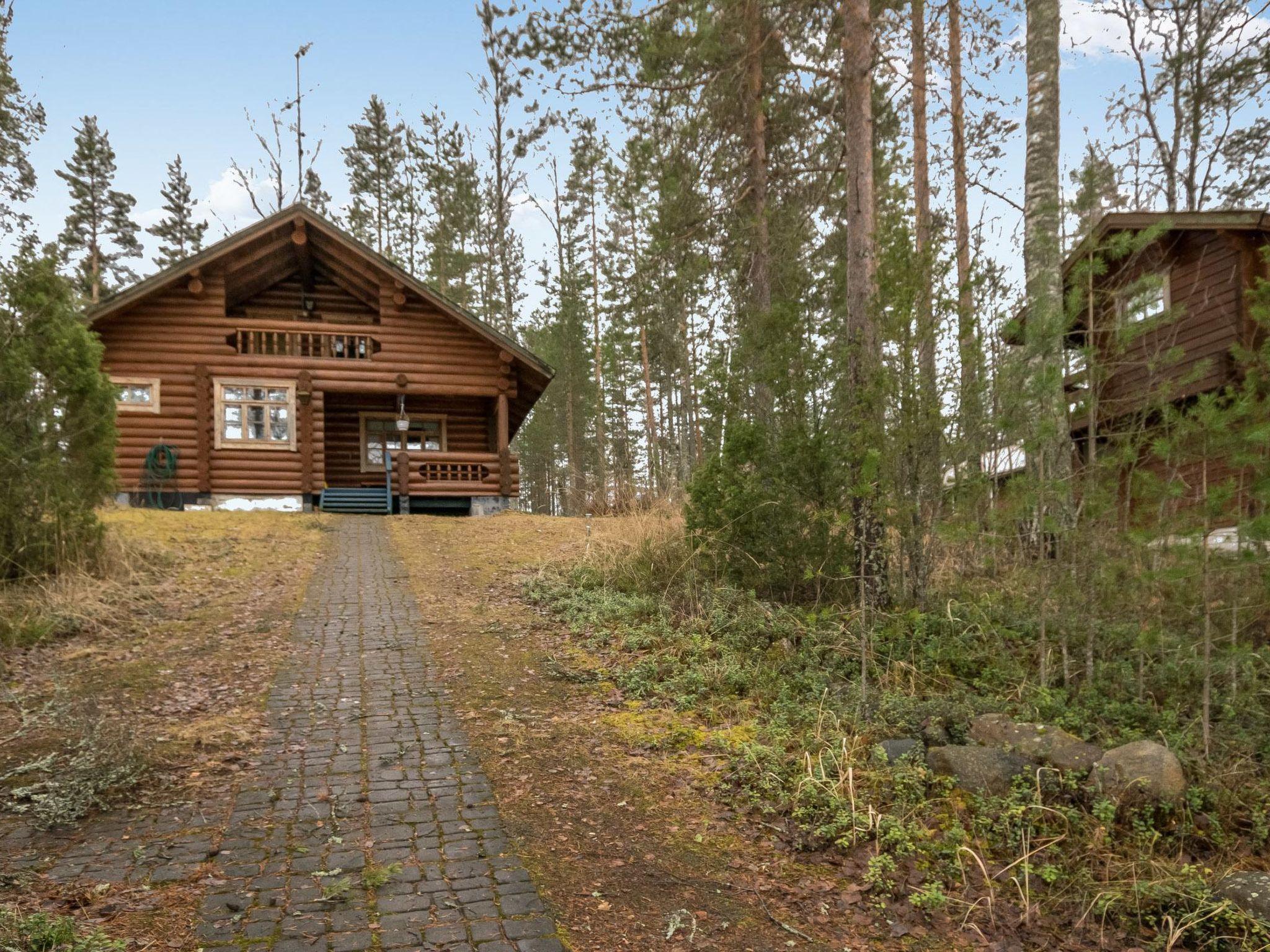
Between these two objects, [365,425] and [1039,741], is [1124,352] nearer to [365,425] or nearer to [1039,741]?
[1039,741]

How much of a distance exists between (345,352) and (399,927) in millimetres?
18487

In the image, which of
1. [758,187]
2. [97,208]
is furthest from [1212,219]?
[97,208]

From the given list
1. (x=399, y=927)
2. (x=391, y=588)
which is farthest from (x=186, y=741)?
(x=391, y=588)

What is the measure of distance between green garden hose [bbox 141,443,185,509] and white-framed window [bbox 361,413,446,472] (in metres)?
4.92

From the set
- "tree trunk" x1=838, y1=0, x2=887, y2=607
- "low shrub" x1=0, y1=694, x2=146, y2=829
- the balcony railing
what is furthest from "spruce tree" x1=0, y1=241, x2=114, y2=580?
the balcony railing

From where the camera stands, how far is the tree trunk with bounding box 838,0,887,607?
661cm

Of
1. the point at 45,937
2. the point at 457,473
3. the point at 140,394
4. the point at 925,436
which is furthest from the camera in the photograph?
the point at 457,473

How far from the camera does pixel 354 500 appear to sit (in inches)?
792

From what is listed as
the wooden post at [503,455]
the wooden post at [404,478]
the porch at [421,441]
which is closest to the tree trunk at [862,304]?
the wooden post at [503,455]

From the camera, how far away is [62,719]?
5.67 meters

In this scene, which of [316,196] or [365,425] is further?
[316,196]

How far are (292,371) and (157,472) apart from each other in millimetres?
3839

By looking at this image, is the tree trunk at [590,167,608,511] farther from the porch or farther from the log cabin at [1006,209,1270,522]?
the log cabin at [1006,209,1270,522]

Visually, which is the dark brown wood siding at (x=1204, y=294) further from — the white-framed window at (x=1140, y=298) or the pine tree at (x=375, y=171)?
the pine tree at (x=375, y=171)
